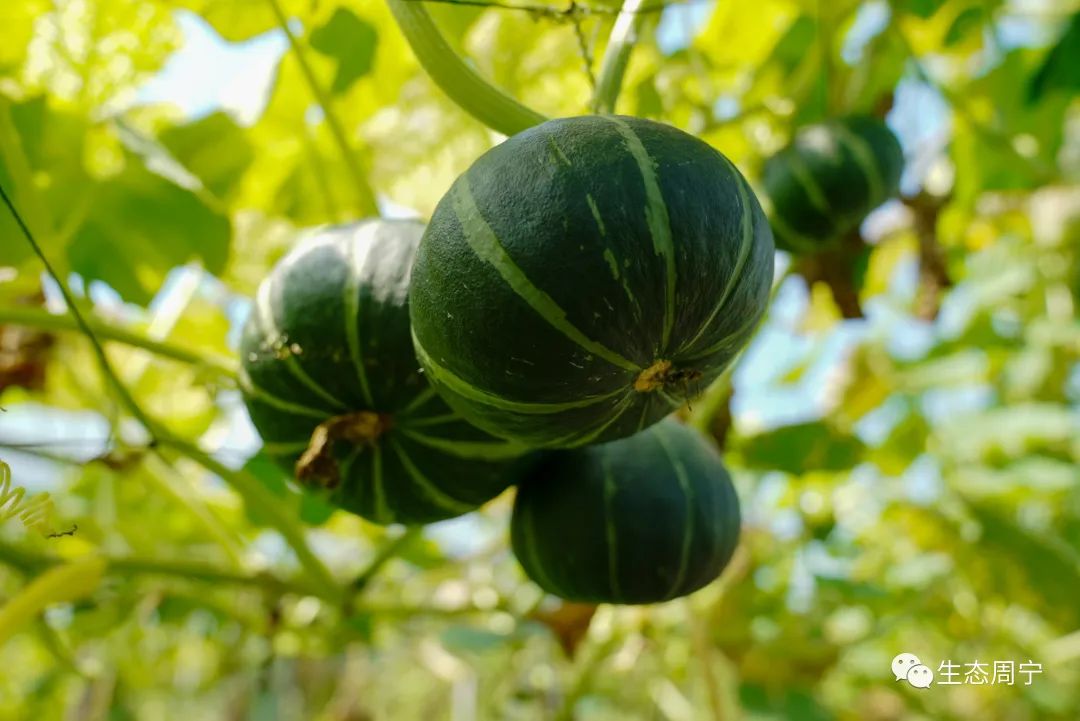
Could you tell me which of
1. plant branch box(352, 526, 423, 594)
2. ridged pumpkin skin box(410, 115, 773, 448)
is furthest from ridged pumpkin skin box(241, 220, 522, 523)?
plant branch box(352, 526, 423, 594)

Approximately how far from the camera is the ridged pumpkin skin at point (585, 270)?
99 cm

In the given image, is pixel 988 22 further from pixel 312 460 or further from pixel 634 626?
pixel 312 460

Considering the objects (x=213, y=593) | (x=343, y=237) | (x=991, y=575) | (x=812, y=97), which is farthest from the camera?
(x=991, y=575)

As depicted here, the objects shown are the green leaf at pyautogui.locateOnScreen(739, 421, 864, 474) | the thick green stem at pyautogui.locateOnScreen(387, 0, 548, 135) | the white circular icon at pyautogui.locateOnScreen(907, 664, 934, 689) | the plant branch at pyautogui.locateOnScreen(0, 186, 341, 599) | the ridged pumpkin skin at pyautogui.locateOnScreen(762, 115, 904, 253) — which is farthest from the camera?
the green leaf at pyautogui.locateOnScreen(739, 421, 864, 474)

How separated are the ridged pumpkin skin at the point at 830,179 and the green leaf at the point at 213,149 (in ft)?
4.53

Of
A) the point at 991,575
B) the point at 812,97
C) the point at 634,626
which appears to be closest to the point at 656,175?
the point at 812,97

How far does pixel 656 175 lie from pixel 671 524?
70cm

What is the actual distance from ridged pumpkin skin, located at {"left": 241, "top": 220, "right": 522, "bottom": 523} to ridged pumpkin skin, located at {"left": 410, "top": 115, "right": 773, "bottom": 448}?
0.23m

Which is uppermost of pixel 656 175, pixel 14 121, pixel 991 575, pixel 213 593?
pixel 14 121

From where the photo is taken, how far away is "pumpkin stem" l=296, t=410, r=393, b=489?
132 cm

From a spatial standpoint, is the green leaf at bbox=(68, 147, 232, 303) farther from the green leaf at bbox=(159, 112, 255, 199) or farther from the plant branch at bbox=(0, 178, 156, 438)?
the plant branch at bbox=(0, 178, 156, 438)

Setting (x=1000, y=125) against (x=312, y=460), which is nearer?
(x=312, y=460)

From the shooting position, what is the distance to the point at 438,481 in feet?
4.65

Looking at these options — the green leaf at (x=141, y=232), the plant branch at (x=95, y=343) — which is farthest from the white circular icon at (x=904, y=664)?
the green leaf at (x=141, y=232)
